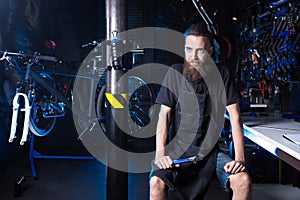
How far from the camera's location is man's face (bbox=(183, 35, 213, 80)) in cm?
198

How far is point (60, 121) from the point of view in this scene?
4.42 m

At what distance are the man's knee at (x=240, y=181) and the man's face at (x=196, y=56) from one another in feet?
2.36

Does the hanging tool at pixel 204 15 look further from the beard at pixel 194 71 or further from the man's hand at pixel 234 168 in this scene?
the man's hand at pixel 234 168

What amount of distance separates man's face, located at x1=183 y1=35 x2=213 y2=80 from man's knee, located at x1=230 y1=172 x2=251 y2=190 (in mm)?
721

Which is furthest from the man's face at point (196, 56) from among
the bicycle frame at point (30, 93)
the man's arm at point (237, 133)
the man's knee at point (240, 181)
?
the bicycle frame at point (30, 93)

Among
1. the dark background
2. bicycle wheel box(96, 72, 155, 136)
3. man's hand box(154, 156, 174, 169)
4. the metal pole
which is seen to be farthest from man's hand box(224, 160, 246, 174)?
the dark background

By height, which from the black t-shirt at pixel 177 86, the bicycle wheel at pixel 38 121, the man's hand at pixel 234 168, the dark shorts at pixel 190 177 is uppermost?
the black t-shirt at pixel 177 86

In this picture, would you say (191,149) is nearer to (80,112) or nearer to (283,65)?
(283,65)

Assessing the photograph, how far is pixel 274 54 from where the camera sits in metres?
2.75

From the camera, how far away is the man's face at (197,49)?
1.97 metres

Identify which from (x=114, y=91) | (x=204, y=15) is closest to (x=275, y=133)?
(x=114, y=91)

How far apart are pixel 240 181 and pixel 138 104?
8.80 feet

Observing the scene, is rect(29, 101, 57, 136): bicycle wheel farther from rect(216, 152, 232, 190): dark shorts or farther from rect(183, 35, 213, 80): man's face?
rect(216, 152, 232, 190): dark shorts

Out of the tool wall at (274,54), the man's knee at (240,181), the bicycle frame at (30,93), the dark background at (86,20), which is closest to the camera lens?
the man's knee at (240,181)
